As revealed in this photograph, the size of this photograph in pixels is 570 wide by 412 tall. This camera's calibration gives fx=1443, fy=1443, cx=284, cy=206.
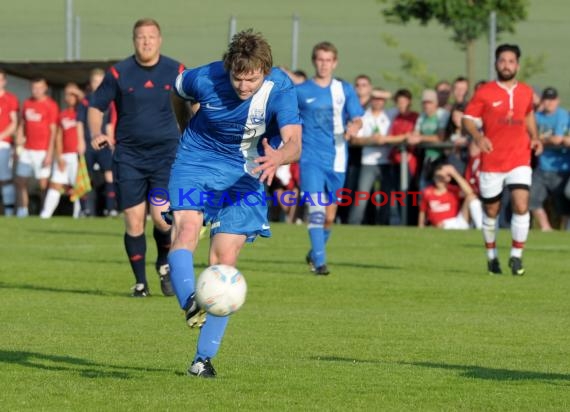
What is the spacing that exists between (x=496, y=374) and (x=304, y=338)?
1.99 m

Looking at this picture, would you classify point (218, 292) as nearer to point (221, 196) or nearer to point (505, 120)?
point (221, 196)

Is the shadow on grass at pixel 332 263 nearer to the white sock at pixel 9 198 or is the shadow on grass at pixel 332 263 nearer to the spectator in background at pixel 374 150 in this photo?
the spectator in background at pixel 374 150

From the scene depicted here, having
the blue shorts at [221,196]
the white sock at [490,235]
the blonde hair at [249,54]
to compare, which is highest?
the blonde hair at [249,54]

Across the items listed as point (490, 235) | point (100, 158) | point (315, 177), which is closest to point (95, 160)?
point (100, 158)

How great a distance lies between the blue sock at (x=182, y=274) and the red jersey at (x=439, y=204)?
51.1 feet

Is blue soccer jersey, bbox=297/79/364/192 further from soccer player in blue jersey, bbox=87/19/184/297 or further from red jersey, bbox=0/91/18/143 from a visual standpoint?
red jersey, bbox=0/91/18/143

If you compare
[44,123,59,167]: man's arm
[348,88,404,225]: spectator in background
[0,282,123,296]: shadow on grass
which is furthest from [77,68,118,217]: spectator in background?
[0,282,123,296]: shadow on grass

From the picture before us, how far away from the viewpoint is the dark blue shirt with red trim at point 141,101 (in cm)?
1285

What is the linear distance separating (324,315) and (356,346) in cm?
189

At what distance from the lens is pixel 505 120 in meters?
15.5

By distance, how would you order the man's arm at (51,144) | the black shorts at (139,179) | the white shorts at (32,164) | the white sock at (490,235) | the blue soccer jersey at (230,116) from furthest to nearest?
the white shorts at (32,164) → the man's arm at (51,144) → the white sock at (490,235) → the black shorts at (139,179) → the blue soccer jersey at (230,116)

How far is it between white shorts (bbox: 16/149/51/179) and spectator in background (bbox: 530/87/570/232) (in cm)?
905

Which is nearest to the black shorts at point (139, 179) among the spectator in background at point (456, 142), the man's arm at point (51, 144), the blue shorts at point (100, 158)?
the spectator in background at point (456, 142)

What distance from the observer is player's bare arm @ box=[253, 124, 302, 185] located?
7.77 metres
